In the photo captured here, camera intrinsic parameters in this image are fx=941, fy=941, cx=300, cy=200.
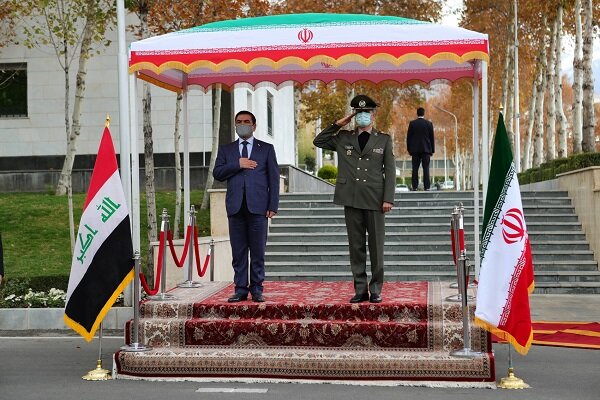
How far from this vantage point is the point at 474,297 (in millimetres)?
10242

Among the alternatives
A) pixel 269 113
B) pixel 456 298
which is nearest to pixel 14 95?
pixel 269 113

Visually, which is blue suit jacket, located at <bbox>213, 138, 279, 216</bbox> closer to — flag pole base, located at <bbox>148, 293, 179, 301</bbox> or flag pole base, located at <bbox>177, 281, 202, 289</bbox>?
flag pole base, located at <bbox>148, 293, 179, 301</bbox>

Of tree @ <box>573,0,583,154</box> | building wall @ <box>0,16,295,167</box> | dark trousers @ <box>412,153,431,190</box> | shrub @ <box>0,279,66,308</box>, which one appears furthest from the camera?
building wall @ <box>0,16,295,167</box>

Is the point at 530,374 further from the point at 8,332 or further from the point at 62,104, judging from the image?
the point at 62,104

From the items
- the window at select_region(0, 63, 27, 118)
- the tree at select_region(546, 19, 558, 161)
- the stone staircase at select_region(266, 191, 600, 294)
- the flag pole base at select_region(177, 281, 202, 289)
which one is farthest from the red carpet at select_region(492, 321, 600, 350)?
the window at select_region(0, 63, 27, 118)

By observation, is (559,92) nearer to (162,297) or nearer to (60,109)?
(60,109)

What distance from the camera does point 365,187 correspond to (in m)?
10.1

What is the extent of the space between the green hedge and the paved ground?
9936 millimetres

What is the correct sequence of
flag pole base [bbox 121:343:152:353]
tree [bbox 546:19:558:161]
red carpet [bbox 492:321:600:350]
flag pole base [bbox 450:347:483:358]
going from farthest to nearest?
tree [bbox 546:19:558:161] < red carpet [bbox 492:321:600:350] < flag pole base [bbox 121:343:152:353] < flag pole base [bbox 450:347:483:358]

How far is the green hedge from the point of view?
2020cm

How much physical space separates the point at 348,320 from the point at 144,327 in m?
2.16

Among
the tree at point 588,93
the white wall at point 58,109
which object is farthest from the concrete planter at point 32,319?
the white wall at point 58,109

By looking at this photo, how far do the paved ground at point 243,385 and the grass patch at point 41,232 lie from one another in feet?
14.3

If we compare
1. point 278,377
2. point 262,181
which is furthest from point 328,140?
point 278,377
